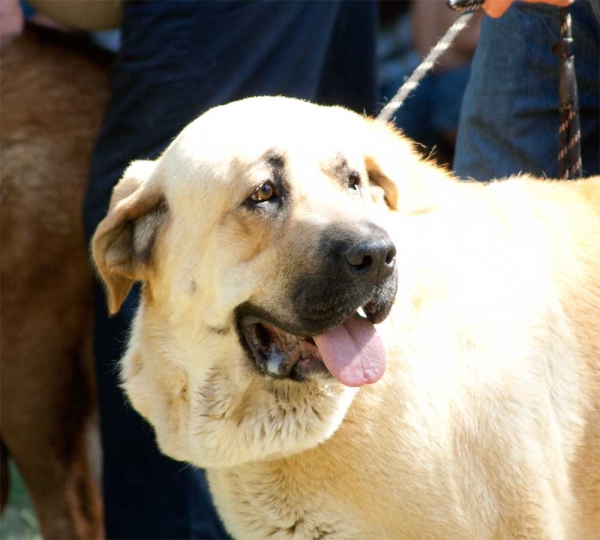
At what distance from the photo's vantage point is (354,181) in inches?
114

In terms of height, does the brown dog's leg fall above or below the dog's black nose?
below

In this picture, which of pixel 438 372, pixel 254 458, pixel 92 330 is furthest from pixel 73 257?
pixel 438 372

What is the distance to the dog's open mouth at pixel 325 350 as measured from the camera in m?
2.56

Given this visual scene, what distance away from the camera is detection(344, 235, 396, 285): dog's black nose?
2518 millimetres

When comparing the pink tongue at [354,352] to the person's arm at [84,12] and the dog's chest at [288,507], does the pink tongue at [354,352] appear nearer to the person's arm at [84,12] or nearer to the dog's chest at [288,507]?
the dog's chest at [288,507]

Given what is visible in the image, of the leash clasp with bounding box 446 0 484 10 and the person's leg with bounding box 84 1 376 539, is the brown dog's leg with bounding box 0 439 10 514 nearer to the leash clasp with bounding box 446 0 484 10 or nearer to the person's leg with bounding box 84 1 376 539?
the person's leg with bounding box 84 1 376 539

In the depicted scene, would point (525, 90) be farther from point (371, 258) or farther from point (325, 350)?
point (325, 350)

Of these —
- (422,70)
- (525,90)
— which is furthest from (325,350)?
(525,90)

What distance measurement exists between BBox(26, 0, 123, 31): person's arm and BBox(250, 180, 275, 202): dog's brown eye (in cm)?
166

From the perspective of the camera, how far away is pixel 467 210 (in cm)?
299

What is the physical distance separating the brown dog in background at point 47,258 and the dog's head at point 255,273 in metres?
1.21

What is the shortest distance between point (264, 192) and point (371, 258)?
0.43 m

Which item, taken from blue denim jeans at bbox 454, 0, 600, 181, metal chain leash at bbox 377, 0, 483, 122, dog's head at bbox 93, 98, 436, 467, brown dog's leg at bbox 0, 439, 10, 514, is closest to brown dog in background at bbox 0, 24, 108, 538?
brown dog's leg at bbox 0, 439, 10, 514

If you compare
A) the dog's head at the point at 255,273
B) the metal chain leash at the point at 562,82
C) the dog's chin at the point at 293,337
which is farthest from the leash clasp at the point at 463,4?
the dog's chin at the point at 293,337
